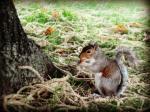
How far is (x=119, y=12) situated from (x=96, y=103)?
574mm

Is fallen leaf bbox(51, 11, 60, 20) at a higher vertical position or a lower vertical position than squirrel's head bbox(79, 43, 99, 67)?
higher

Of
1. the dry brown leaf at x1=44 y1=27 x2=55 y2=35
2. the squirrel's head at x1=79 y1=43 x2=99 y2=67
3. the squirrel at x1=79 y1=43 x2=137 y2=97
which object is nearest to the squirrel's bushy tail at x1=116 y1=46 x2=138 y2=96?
the squirrel at x1=79 y1=43 x2=137 y2=97

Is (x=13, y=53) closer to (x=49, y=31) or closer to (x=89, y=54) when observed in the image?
(x=49, y=31)

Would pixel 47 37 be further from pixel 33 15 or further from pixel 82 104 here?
pixel 82 104

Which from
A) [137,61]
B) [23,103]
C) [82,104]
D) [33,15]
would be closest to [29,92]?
[23,103]

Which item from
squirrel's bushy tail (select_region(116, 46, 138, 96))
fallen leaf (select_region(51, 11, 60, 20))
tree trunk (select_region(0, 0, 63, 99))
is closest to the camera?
tree trunk (select_region(0, 0, 63, 99))

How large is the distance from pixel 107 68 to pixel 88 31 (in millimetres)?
282

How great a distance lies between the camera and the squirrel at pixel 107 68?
2.64 m

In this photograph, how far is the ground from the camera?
271 cm

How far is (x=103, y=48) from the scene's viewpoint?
9.04 feet

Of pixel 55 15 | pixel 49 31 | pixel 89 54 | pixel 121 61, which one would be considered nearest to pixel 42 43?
pixel 49 31

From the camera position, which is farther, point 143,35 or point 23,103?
point 143,35

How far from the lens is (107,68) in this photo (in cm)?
268

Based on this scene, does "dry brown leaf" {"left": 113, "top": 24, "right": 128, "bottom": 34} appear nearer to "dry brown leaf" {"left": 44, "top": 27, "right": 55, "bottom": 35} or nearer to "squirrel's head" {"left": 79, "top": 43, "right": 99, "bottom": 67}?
"squirrel's head" {"left": 79, "top": 43, "right": 99, "bottom": 67}
